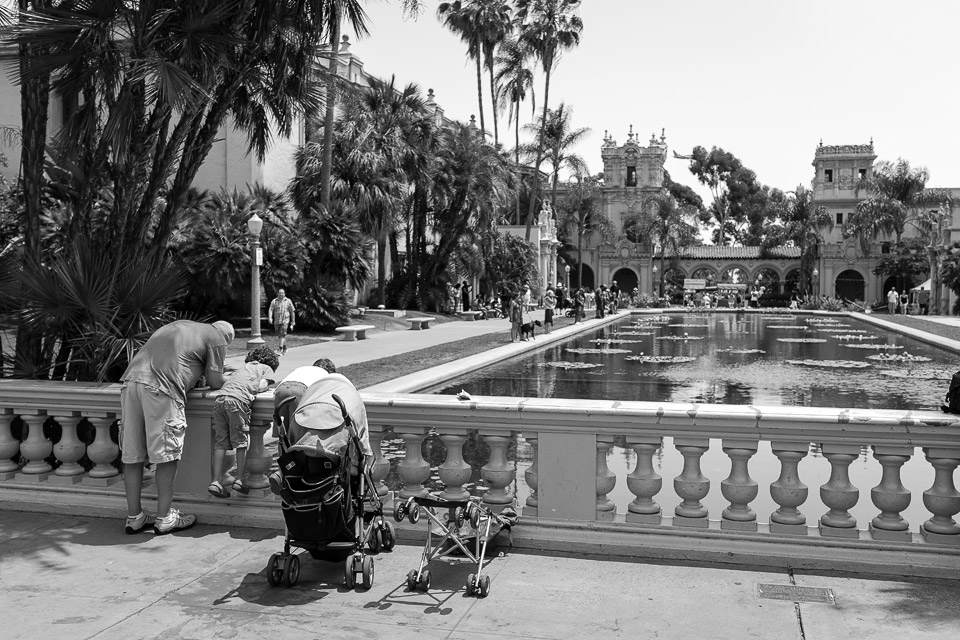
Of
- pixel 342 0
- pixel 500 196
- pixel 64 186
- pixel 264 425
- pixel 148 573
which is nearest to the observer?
pixel 148 573

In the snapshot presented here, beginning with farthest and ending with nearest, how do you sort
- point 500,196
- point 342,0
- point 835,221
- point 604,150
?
point 604,150 < point 835,221 < point 500,196 < point 342,0

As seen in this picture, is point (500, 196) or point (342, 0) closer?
point (342, 0)

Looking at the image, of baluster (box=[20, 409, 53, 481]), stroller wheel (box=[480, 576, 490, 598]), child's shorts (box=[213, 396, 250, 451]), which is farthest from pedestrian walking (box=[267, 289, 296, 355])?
stroller wheel (box=[480, 576, 490, 598])

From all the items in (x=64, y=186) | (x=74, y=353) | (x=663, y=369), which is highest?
(x=64, y=186)

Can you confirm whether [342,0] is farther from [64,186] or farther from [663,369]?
[663,369]

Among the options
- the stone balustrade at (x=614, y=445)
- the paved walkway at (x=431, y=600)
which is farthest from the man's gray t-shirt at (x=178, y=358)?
the paved walkway at (x=431, y=600)

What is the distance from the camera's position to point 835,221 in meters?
91.6

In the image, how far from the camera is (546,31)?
5891cm

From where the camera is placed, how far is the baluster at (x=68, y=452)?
663cm

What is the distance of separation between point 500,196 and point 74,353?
Answer: 1594 inches

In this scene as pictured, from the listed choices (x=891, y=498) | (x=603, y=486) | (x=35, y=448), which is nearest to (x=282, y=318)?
(x=35, y=448)

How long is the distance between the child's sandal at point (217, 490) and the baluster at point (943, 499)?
4.43m

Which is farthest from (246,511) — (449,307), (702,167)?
(702,167)

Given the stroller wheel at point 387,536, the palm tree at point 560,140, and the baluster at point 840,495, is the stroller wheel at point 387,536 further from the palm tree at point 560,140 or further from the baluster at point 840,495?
the palm tree at point 560,140
